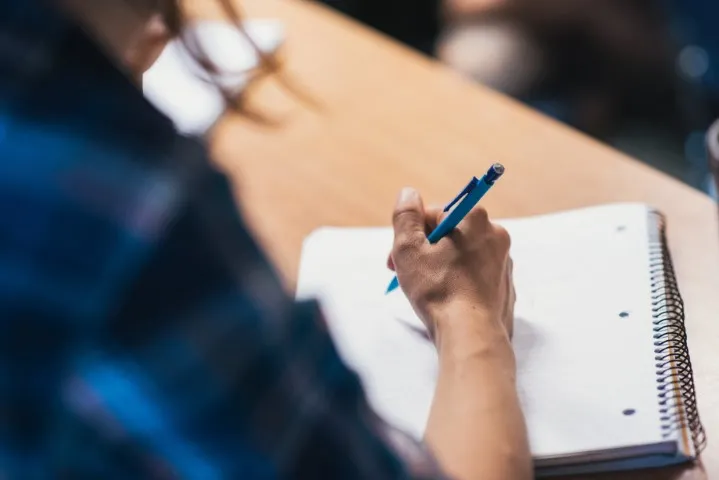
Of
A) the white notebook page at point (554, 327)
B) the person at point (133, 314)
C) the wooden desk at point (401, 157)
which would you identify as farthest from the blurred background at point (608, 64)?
the person at point (133, 314)

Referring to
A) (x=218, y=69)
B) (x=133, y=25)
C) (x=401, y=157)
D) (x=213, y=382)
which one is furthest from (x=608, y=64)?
(x=213, y=382)

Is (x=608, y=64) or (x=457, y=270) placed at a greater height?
(x=608, y=64)

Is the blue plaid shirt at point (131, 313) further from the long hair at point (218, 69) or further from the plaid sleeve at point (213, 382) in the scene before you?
the long hair at point (218, 69)

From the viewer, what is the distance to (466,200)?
2.39ft

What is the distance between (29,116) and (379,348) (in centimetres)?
37

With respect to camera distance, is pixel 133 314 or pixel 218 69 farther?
pixel 218 69

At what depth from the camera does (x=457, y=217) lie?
74cm

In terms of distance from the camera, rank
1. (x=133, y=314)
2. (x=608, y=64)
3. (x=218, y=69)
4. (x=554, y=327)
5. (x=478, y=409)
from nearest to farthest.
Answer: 1. (x=133, y=314)
2. (x=478, y=409)
3. (x=554, y=327)
4. (x=218, y=69)
5. (x=608, y=64)

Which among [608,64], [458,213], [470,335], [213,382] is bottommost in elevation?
[213,382]

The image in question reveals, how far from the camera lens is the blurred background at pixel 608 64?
1466 mm

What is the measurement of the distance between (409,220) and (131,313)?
1.21 ft

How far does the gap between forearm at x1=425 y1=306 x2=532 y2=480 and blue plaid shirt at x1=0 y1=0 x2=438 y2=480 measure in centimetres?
10

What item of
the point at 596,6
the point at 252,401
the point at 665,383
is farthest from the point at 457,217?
the point at 596,6

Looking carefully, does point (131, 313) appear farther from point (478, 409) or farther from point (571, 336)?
point (571, 336)
